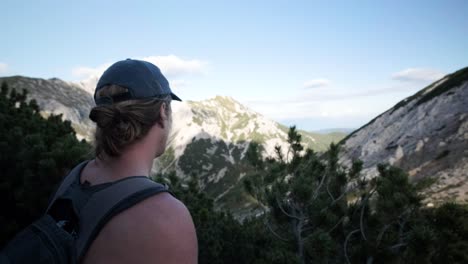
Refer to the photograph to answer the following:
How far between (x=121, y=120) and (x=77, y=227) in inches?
33.4

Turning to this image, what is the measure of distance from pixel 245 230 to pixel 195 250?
2034cm

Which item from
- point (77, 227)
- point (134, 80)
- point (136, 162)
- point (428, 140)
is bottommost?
point (428, 140)

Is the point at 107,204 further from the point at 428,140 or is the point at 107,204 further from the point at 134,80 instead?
the point at 428,140

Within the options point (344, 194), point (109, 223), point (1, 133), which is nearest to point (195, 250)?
point (109, 223)

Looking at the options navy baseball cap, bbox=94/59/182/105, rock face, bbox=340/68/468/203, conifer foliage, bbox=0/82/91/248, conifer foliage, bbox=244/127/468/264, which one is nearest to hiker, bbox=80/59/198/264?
navy baseball cap, bbox=94/59/182/105

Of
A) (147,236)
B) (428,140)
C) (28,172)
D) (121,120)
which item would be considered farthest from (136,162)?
(428,140)

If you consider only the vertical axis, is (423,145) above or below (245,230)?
above

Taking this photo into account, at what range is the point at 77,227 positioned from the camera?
2115 mm

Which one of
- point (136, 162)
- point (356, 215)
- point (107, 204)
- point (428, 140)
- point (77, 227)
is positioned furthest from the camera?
point (428, 140)

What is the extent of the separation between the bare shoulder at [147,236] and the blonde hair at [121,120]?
0.70 m

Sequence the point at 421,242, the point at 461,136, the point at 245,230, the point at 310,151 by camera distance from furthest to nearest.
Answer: the point at 461,136, the point at 245,230, the point at 310,151, the point at 421,242

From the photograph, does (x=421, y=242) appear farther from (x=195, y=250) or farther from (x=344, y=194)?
(x=195, y=250)

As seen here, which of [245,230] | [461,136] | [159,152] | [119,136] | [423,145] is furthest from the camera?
[423,145]

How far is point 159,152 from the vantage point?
2742 millimetres
